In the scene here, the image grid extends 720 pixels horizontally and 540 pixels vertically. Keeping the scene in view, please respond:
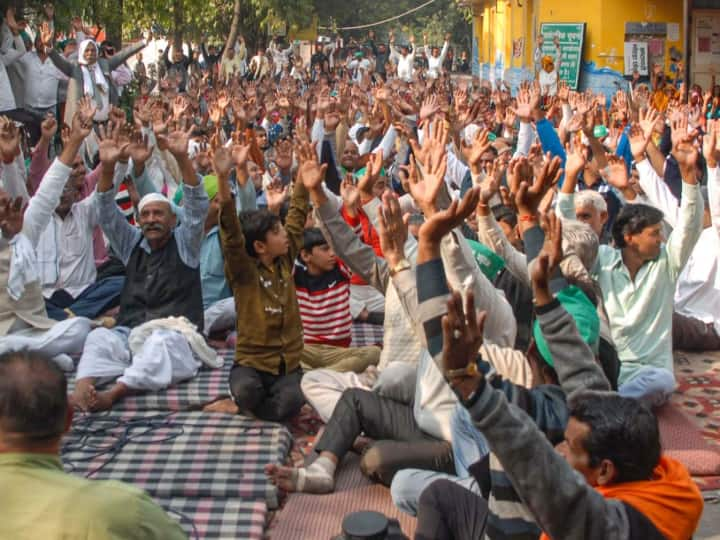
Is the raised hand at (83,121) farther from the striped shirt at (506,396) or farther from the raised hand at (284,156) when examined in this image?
the striped shirt at (506,396)

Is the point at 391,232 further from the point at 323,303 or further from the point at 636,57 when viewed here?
the point at 636,57

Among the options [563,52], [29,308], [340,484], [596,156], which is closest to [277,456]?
[340,484]

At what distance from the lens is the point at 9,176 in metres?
6.17

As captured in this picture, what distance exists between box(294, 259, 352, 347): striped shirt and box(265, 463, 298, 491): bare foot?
1558 millimetres

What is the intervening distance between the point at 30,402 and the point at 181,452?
2.63 meters

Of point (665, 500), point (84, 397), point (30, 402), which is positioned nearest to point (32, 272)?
point (84, 397)

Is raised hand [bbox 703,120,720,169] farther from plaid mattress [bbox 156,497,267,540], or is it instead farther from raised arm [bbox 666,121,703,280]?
plaid mattress [bbox 156,497,267,540]

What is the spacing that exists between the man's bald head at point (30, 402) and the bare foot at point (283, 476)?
209cm

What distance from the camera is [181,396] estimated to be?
17.4 feet

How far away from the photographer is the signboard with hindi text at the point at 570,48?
55.8 feet

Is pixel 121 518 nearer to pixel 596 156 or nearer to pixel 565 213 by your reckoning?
pixel 565 213

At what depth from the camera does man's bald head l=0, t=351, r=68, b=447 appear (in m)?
2.05

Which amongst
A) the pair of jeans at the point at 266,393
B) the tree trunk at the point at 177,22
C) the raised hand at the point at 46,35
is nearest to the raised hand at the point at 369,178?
the pair of jeans at the point at 266,393

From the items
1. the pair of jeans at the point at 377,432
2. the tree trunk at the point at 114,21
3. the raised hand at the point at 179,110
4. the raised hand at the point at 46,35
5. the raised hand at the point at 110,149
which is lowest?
the pair of jeans at the point at 377,432
